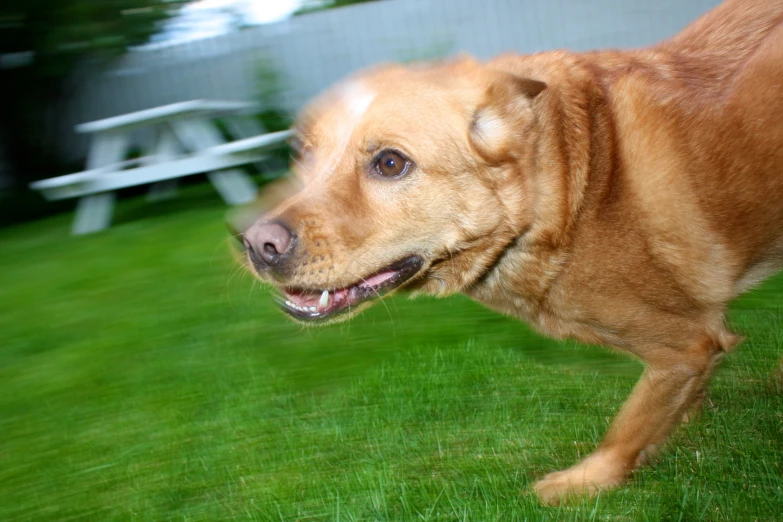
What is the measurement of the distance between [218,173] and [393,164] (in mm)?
5924

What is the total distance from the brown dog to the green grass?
0.27 m

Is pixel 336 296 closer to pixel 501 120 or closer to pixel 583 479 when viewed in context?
pixel 501 120

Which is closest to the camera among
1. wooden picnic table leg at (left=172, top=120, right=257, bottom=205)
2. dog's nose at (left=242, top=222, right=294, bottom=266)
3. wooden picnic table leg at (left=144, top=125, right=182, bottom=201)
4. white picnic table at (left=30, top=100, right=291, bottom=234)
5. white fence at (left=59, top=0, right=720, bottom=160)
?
dog's nose at (left=242, top=222, right=294, bottom=266)

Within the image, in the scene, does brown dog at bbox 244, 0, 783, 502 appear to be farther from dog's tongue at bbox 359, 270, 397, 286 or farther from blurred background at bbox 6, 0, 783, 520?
blurred background at bbox 6, 0, 783, 520

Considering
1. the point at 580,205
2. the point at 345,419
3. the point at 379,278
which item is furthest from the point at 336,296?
the point at 580,205

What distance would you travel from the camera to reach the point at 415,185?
254cm

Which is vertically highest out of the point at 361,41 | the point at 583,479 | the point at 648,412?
the point at 648,412

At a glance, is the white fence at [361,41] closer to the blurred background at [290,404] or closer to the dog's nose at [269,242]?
the blurred background at [290,404]

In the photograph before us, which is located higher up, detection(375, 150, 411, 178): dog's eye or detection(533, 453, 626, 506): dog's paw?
detection(375, 150, 411, 178): dog's eye

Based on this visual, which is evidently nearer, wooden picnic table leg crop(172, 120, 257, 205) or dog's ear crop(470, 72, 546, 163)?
dog's ear crop(470, 72, 546, 163)

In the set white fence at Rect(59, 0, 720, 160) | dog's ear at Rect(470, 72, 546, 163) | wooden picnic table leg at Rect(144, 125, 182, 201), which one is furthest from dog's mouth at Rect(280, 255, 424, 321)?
white fence at Rect(59, 0, 720, 160)

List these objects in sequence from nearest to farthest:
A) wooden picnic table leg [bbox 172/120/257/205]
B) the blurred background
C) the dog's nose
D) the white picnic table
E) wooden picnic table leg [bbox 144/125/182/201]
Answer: the dog's nose → the blurred background → the white picnic table → wooden picnic table leg [bbox 172/120/257/205] → wooden picnic table leg [bbox 144/125/182/201]

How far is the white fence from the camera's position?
392 inches

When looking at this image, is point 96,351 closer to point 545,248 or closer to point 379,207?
point 379,207
